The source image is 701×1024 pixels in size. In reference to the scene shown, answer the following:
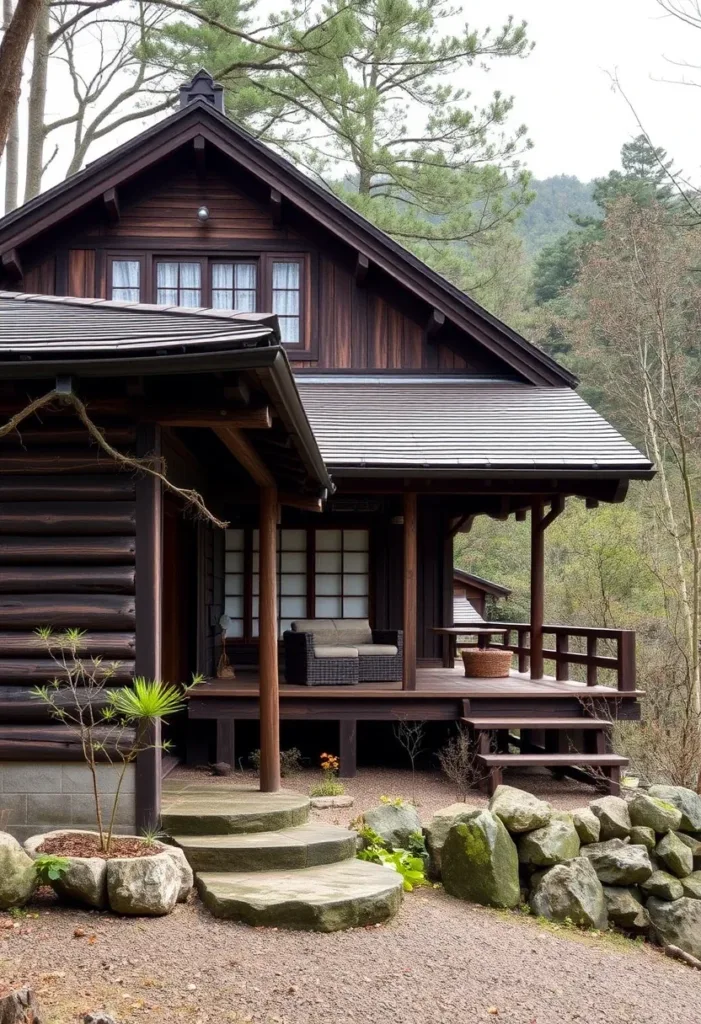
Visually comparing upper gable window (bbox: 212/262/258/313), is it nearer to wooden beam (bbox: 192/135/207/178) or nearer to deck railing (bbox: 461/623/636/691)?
wooden beam (bbox: 192/135/207/178)

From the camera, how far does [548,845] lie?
295 inches

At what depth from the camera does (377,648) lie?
37.3 ft

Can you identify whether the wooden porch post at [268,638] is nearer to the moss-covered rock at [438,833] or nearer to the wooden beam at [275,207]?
the moss-covered rock at [438,833]

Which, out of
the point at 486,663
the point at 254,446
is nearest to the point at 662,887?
the point at 254,446

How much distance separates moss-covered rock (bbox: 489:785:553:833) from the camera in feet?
24.7

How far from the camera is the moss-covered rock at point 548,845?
7.47m

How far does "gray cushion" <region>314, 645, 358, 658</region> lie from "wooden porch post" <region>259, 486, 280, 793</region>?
217 centimetres

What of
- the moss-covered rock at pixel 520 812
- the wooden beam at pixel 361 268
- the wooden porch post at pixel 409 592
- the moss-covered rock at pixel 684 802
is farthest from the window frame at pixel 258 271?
the moss-covered rock at pixel 520 812

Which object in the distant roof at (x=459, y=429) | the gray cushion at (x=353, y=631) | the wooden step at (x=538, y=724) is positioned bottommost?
the wooden step at (x=538, y=724)

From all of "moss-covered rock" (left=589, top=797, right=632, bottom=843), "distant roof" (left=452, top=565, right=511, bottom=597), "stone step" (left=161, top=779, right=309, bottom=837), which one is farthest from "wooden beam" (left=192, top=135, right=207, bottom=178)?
"distant roof" (left=452, top=565, right=511, bottom=597)

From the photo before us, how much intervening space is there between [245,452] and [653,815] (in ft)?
13.6

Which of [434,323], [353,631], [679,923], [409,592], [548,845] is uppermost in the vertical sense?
[434,323]

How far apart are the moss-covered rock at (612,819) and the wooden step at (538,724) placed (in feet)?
6.89

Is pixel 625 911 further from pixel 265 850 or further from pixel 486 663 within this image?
pixel 486 663
